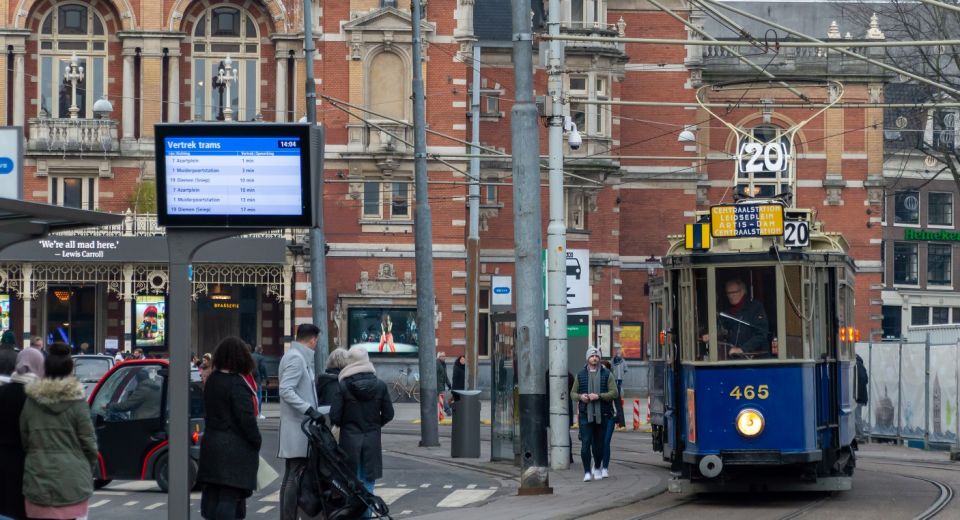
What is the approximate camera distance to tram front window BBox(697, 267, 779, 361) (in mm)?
16719

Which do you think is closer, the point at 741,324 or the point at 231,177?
the point at 231,177

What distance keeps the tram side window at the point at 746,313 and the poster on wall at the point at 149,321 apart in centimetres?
3201

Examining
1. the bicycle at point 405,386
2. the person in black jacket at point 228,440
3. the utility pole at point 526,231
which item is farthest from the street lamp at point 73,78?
the person in black jacket at point 228,440

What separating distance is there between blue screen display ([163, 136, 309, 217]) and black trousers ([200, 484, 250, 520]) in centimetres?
205

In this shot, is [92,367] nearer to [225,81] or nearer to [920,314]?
[225,81]

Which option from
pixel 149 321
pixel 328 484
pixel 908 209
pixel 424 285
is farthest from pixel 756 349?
pixel 908 209

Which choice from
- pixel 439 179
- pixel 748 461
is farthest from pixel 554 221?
pixel 439 179

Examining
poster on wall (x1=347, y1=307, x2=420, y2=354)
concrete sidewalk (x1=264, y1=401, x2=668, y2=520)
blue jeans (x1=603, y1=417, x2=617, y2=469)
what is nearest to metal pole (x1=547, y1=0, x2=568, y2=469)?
blue jeans (x1=603, y1=417, x2=617, y2=469)

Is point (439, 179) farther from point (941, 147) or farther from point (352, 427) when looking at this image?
point (352, 427)

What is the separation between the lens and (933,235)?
71.2 meters

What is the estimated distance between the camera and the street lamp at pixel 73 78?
47000 millimetres

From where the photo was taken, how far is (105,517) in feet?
55.2

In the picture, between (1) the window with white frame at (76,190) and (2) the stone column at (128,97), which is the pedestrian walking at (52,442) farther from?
(1) the window with white frame at (76,190)

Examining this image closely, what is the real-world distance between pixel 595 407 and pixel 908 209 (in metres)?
53.5
